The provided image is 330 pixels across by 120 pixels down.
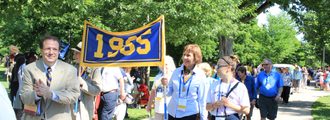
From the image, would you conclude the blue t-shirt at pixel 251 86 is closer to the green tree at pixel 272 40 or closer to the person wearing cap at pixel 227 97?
the person wearing cap at pixel 227 97

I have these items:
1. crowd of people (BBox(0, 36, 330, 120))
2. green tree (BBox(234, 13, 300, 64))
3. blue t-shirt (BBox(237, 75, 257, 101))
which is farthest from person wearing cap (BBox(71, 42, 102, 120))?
green tree (BBox(234, 13, 300, 64))

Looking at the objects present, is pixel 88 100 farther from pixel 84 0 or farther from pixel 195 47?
pixel 84 0

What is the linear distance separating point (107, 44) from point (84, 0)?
278 inches

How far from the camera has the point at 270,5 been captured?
91.9 feet

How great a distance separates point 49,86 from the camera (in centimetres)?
468

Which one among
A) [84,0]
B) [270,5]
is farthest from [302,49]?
[84,0]

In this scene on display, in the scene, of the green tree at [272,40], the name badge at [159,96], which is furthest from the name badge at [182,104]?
the green tree at [272,40]

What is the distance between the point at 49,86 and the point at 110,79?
471cm

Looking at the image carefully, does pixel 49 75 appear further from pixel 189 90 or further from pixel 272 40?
pixel 272 40

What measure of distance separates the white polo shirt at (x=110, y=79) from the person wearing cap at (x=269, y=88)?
12.6 feet

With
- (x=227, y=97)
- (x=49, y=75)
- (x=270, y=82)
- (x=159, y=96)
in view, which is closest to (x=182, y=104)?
(x=227, y=97)

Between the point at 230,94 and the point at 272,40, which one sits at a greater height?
the point at 272,40

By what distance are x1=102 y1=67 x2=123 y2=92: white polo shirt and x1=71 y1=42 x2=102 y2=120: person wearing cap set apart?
1.94m

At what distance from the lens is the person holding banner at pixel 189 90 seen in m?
6.42
